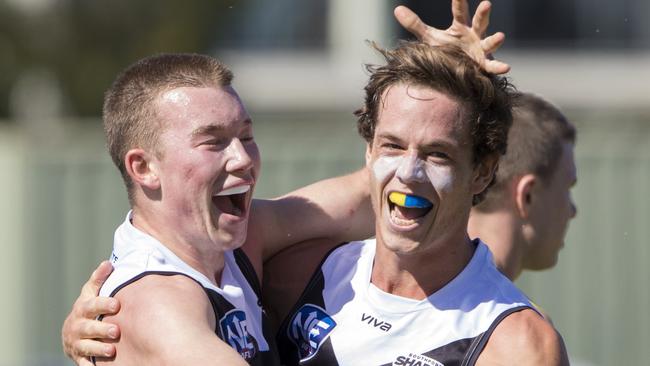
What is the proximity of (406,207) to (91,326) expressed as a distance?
4.13 ft

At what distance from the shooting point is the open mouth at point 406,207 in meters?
4.60

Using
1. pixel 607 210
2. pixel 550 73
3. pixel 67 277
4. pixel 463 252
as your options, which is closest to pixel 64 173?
pixel 67 277

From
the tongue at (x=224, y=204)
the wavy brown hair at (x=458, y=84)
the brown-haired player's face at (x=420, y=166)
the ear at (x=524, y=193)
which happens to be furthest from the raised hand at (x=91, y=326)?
the ear at (x=524, y=193)

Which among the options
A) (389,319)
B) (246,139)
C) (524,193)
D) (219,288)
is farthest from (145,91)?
(524,193)

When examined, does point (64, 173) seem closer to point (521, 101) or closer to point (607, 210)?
point (607, 210)

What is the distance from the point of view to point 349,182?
17.9ft

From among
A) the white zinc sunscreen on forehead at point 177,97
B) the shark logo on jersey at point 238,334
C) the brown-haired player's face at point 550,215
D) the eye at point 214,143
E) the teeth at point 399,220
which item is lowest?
the brown-haired player's face at point 550,215

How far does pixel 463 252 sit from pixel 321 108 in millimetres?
17677

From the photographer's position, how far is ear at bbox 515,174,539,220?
19.4 ft

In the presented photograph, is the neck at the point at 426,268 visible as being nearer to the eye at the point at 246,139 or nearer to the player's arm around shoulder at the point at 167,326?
the eye at the point at 246,139

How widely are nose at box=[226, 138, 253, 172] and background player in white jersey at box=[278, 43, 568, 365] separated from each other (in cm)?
49

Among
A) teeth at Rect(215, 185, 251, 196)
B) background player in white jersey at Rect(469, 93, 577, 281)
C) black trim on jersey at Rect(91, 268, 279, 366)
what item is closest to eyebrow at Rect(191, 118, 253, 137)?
teeth at Rect(215, 185, 251, 196)

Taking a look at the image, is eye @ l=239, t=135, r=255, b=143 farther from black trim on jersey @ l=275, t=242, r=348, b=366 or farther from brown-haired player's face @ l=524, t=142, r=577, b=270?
brown-haired player's face @ l=524, t=142, r=577, b=270

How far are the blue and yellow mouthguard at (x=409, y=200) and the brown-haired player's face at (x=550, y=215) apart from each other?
1493mm
